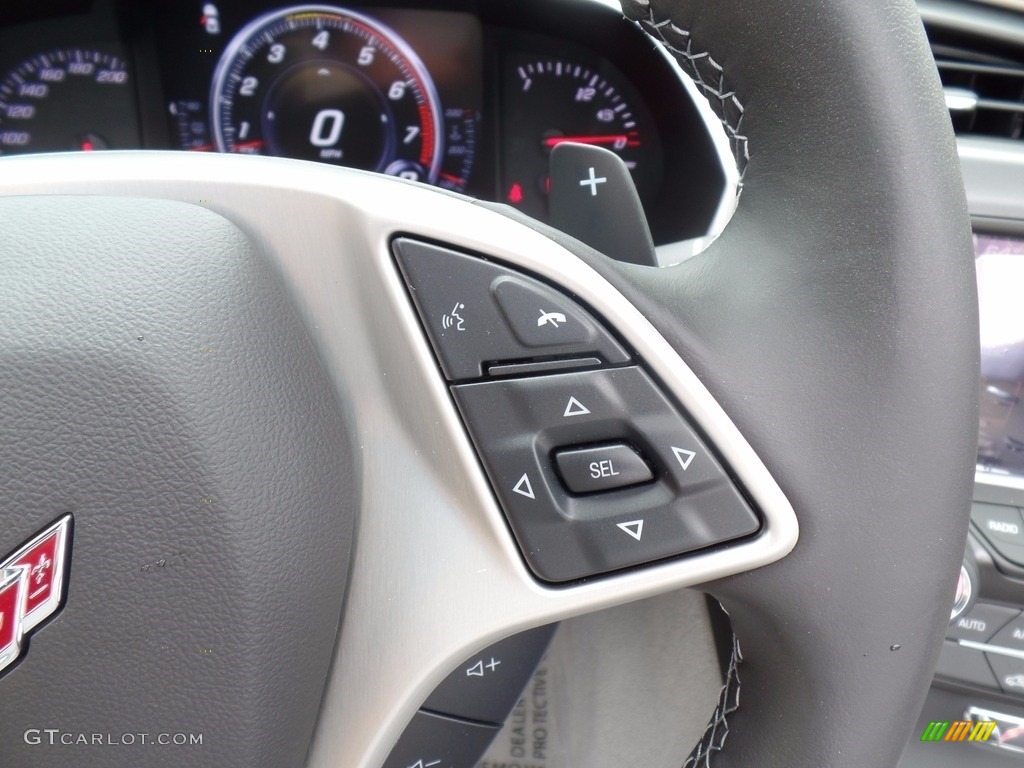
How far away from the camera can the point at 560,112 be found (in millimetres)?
2188

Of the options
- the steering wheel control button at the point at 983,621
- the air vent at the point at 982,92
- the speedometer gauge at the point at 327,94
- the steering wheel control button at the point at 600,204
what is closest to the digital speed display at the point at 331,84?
the speedometer gauge at the point at 327,94

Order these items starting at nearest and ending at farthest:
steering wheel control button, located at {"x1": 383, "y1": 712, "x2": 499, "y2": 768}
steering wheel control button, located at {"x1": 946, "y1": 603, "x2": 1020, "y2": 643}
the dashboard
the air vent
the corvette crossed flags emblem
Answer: the corvette crossed flags emblem, steering wheel control button, located at {"x1": 383, "y1": 712, "x2": 499, "y2": 768}, steering wheel control button, located at {"x1": 946, "y1": 603, "x2": 1020, "y2": 643}, the air vent, the dashboard

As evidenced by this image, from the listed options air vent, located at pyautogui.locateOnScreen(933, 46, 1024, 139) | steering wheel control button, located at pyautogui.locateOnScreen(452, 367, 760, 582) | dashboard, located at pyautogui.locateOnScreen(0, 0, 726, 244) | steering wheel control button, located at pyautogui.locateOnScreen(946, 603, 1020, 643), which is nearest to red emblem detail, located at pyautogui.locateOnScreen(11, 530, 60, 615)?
steering wheel control button, located at pyautogui.locateOnScreen(452, 367, 760, 582)

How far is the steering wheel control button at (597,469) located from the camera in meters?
0.53

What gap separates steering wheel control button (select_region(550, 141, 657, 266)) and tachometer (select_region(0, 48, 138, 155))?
1.90 metres

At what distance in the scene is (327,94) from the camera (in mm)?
2217

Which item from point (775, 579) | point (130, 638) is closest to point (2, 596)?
point (130, 638)

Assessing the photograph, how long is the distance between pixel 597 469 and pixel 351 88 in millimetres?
1902

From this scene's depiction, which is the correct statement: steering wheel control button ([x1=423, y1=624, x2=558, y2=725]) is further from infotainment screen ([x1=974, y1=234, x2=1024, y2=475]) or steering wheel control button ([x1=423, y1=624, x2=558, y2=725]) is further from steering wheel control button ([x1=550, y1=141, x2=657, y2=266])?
infotainment screen ([x1=974, y1=234, x2=1024, y2=475])

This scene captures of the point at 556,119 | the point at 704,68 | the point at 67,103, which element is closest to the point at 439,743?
the point at 704,68

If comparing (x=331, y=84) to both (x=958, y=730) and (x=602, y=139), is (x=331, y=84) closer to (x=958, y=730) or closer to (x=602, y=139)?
(x=602, y=139)

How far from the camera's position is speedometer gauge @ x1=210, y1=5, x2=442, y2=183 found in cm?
216

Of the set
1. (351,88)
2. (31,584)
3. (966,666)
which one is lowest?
(966,666)

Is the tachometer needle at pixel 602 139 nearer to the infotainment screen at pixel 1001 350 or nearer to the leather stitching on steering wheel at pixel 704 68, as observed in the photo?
the infotainment screen at pixel 1001 350
